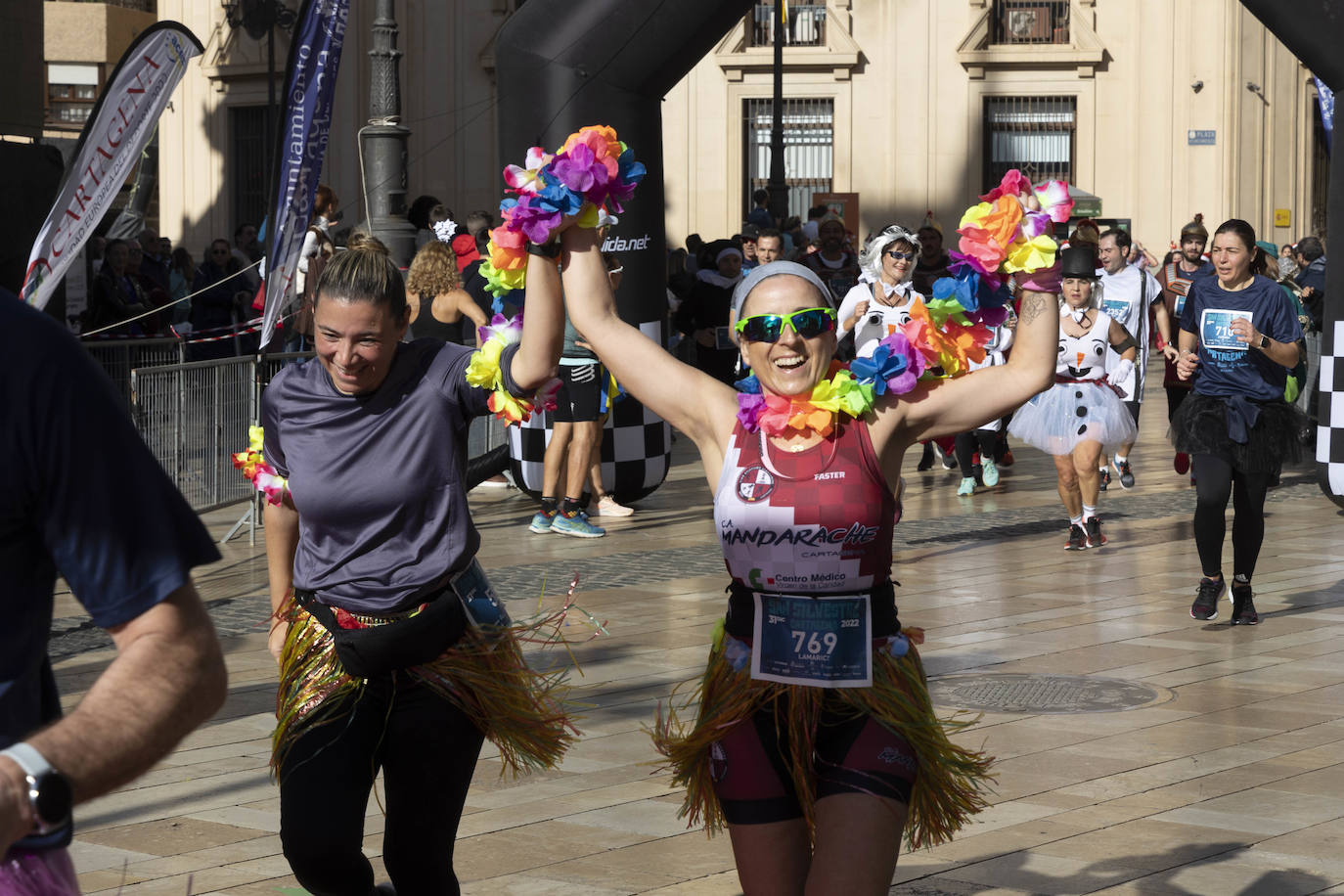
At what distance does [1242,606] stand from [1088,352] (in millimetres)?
3149

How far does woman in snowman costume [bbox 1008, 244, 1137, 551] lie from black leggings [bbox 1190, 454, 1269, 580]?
2.44 m

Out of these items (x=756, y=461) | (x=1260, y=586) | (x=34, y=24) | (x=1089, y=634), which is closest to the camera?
(x=756, y=461)

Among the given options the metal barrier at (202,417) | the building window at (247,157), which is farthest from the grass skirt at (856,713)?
the building window at (247,157)

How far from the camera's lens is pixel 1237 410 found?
28.0ft

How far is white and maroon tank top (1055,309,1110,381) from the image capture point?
1151 centimetres

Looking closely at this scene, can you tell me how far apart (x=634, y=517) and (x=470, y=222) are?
3919 mm

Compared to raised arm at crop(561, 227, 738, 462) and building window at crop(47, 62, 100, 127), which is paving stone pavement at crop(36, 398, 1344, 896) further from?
building window at crop(47, 62, 100, 127)

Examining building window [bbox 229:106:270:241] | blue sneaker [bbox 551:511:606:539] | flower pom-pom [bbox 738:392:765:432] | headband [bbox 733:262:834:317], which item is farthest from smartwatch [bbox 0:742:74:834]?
building window [bbox 229:106:270:241]

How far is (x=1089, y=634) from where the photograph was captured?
8.47 m

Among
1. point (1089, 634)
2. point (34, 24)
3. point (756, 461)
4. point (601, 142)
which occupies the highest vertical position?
point (34, 24)

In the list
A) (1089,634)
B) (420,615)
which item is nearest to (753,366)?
(420,615)

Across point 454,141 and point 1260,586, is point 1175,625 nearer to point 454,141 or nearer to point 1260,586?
point 1260,586

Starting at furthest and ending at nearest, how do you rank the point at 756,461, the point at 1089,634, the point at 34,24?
the point at 34,24 → the point at 1089,634 → the point at 756,461

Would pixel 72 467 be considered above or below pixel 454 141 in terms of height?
below
